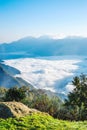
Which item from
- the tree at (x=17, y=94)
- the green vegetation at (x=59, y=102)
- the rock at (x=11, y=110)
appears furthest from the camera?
the tree at (x=17, y=94)

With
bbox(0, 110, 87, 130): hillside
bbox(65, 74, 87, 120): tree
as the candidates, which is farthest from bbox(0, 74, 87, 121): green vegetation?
bbox(0, 110, 87, 130): hillside

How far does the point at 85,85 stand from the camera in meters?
40.4

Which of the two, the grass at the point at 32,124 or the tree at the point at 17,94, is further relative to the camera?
the tree at the point at 17,94

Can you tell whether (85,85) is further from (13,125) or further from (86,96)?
(13,125)

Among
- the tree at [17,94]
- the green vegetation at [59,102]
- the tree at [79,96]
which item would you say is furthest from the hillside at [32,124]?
the tree at [17,94]

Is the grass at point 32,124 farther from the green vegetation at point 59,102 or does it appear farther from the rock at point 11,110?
the green vegetation at point 59,102

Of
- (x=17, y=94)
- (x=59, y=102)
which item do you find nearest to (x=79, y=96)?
(x=59, y=102)

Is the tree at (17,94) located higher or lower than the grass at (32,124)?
higher

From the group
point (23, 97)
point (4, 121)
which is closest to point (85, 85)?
point (23, 97)

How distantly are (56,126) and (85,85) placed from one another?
2476 centimetres

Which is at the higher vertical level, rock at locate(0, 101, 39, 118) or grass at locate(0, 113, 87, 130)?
rock at locate(0, 101, 39, 118)

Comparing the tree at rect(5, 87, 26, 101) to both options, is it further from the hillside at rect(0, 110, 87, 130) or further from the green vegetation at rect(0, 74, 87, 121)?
the hillside at rect(0, 110, 87, 130)

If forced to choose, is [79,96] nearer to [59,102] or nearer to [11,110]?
[59,102]

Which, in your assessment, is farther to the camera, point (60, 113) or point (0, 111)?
point (60, 113)
